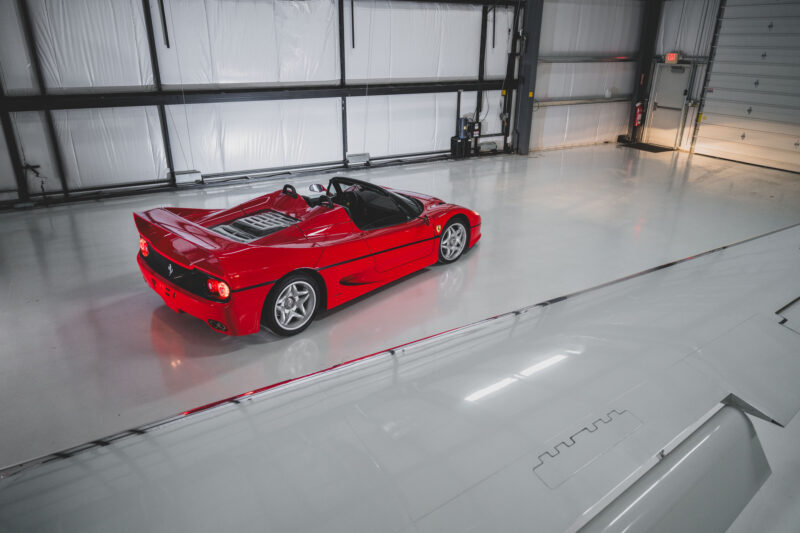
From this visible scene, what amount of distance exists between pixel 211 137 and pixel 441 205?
18.9 ft

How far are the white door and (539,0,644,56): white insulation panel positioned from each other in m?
1.28

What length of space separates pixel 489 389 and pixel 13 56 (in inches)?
372

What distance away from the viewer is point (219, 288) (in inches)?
148

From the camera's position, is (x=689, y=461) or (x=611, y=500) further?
(x=689, y=461)

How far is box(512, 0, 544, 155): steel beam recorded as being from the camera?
12.0m

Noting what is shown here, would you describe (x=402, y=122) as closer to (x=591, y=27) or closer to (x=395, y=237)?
(x=591, y=27)

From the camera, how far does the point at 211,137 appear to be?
9430 mm

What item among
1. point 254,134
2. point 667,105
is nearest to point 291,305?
point 254,134

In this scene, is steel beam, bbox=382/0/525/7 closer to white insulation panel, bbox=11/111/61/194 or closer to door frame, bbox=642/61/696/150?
door frame, bbox=642/61/696/150

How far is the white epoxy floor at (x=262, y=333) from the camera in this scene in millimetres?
3627

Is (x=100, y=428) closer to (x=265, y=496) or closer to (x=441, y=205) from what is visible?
(x=265, y=496)

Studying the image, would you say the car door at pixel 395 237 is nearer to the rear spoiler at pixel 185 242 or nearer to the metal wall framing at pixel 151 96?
the rear spoiler at pixel 185 242

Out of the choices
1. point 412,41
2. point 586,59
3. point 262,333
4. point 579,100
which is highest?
point 412,41

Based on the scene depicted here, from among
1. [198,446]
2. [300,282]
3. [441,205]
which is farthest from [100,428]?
[441,205]
